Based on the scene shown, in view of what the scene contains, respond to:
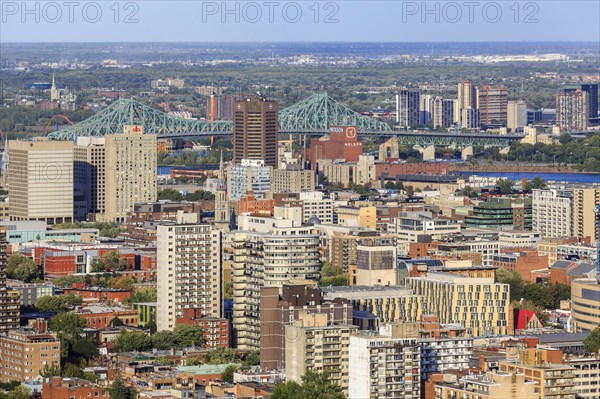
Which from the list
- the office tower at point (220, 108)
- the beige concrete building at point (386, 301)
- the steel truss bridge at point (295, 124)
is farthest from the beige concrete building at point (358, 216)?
the office tower at point (220, 108)

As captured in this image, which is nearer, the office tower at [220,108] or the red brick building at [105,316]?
the red brick building at [105,316]

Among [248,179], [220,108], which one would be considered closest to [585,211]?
[248,179]

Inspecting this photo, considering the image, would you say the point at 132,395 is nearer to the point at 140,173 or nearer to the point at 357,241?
the point at 357,241

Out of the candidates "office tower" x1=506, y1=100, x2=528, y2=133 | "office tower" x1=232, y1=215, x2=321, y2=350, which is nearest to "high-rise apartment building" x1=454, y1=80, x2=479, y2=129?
"office tower" x1=506, y1=100, x2=528, y2=133

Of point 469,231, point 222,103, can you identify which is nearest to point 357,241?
point 469,231

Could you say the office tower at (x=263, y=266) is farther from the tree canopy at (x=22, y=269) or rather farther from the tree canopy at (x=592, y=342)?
the tree canopy at (x=22, y=269)

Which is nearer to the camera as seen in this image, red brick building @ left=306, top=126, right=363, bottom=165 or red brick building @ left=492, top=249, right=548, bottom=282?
red brick building @ left=492, top=249, right=548, bottom=282

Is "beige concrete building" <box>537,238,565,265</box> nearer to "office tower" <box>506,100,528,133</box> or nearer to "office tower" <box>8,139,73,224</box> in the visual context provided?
"office tower" <box>8,139,73,224</box>
